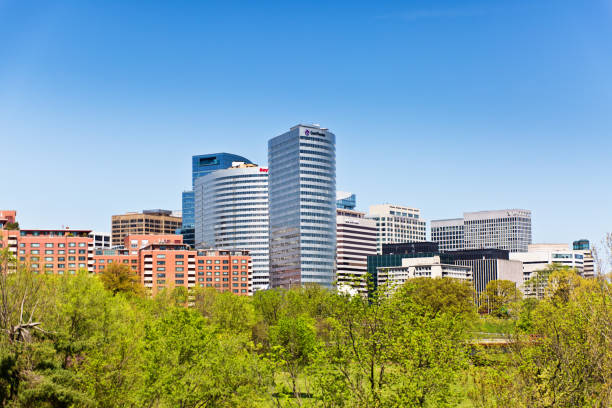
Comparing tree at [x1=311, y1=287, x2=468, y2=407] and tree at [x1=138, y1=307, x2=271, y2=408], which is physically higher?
tree at [x1=311, y1=287, x2=468, y2=407]

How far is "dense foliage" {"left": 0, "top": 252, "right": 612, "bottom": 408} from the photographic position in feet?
138

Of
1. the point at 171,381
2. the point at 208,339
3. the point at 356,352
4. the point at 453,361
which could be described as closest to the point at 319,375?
the point at 356,352

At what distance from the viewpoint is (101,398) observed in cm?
6228

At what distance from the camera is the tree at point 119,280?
540 ft

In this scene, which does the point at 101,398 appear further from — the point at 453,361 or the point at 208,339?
the point at 453,361

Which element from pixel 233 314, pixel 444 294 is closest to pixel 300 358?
pixel 233 314

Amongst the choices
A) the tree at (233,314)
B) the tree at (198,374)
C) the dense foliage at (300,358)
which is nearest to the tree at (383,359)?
the dense foliage at (300,358)

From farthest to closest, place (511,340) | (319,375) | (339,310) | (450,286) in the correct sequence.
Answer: (450,286)
(511,340)
(339,310)
(319,375)

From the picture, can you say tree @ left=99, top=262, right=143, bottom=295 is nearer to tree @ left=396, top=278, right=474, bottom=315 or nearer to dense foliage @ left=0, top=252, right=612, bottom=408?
tree @ left=396, top=278, right=474, bottom=315

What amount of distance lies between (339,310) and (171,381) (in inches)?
839

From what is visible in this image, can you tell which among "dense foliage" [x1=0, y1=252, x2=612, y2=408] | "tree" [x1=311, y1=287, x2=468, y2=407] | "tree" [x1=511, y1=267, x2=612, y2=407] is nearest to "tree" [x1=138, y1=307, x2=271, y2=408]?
"dense foliage" [x1=0, y1=252, x2=612, y2=408]

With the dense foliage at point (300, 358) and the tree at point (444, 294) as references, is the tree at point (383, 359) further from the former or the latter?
the tree at point (444, 294)

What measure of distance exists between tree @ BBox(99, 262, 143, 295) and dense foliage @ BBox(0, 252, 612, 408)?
81284 mm

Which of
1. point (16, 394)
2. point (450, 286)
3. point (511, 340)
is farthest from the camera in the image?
point (450, 286)
